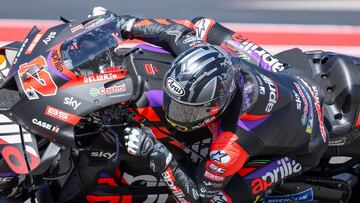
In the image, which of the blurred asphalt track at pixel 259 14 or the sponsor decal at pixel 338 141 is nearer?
the sponsor decal at pixel 338 141

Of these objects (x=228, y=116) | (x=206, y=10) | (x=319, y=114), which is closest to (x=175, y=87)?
(x=228, y=116)

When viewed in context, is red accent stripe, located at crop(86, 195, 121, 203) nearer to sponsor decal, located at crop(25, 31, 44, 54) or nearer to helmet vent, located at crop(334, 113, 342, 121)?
sponsor decal, located at crop(25, 31, 44, 54)

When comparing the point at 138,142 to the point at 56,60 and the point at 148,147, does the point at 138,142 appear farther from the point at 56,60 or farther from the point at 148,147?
the point at 56,60

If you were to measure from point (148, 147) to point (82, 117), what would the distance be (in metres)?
0.39

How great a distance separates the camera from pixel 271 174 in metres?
4.31

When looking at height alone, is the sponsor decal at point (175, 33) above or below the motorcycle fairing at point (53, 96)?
above

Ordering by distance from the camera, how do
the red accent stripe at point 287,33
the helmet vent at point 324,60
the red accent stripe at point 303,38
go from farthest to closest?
the red accent stripe at point 303,38 → the red accent stripe at point 287,33 → the helmet vent at point 324,60

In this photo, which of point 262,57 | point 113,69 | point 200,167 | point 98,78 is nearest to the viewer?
point 98,78

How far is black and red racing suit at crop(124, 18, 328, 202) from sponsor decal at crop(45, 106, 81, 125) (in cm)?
56

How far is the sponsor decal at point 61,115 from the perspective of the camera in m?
3.61

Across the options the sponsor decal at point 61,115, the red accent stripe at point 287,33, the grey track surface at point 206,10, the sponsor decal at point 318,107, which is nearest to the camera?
the sponsor decal at point 61,115

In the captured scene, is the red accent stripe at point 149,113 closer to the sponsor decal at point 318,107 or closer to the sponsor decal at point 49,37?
the sponsor decal at point 49,37

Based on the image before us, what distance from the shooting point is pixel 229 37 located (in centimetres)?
483

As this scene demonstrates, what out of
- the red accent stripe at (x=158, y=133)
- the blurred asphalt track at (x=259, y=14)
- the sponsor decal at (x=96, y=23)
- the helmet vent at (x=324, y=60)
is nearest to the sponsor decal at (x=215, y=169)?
the red accent stripe at (x=158, y=133)
